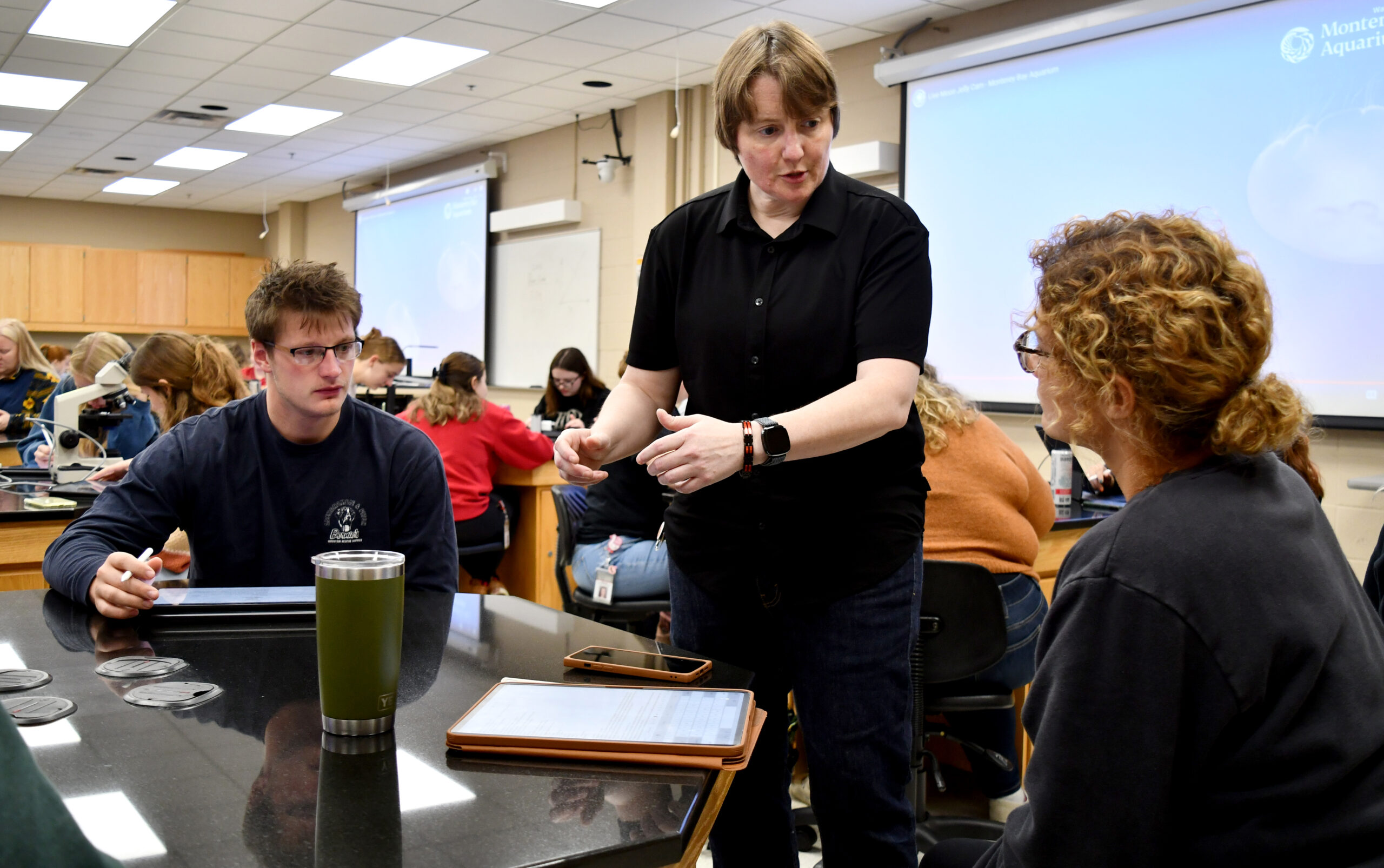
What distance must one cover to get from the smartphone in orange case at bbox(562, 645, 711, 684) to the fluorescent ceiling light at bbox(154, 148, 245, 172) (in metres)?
8.78

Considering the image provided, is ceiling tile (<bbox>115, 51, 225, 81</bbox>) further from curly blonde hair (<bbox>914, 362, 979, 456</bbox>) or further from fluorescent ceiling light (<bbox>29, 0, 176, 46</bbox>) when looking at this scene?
curly blonde hair (<bbox>914, 362, 979, 456</bbox>)

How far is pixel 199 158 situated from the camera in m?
Answer: 9.15

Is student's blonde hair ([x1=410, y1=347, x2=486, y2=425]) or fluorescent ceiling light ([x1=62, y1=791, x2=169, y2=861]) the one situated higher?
student's blonde hair ([x1=410, y1=347, x2=486, y2=425])

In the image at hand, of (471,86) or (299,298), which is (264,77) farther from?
(299,298)

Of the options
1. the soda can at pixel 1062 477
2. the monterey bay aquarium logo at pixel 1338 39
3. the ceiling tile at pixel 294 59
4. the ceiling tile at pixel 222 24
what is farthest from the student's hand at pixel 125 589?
the ceiling tile at pixel 294 59

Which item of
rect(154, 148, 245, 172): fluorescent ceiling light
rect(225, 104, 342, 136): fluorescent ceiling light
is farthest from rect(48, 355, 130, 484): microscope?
rect(154, 148, 245, 172): fluorescent ceiling light

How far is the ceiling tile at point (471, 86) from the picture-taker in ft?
21.5

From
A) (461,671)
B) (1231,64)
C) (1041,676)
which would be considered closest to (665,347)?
A: (461,671)

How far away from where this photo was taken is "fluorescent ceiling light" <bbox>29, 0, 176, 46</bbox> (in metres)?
5.37

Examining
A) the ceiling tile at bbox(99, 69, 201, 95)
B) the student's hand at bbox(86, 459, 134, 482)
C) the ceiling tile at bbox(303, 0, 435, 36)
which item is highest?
the ceiling tile at bbox(303, 0, 435, 36)

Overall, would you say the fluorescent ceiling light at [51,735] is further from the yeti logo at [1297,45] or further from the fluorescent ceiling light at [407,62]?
the fluorescent ceiling light at [407,62]

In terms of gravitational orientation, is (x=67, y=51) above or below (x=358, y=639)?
above

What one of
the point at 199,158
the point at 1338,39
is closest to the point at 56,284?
the point at 199,158

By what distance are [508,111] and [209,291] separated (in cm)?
596
